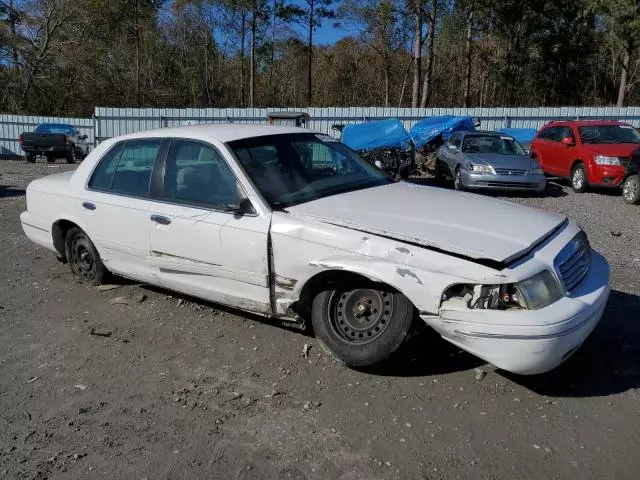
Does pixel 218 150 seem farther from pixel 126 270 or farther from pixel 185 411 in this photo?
pixel 185 411

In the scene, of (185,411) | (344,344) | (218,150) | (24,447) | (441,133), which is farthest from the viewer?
(441,133)

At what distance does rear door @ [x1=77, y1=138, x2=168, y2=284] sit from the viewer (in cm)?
451

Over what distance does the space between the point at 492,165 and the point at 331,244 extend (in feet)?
29.7

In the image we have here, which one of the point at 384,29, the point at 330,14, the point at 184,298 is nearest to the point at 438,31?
the point at 384,29

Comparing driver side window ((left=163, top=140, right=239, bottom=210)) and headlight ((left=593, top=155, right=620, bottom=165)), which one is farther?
headlight ((left=593, top=155, right=620, bottom=165))

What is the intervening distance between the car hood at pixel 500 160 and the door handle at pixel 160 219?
889cm

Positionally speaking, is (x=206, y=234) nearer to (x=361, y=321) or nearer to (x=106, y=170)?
(x=361, y=321)

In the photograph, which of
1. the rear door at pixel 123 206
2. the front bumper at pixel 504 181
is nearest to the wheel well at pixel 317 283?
the rear door at pixel 123 206

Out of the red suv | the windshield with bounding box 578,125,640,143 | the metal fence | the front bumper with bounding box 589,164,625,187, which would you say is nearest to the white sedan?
the red suv

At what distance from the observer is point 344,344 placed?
11.6 ft

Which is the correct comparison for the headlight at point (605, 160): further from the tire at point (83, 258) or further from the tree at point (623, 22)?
the tree at point (623, 22)

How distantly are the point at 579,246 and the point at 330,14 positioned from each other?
3166 cm

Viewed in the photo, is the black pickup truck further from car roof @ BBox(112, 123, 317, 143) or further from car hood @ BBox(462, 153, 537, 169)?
car roof @ BBox(112, 123, 317, 143)

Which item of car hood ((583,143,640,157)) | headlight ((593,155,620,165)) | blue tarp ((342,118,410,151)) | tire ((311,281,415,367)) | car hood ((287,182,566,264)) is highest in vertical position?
blue tarp ((342,118,410,151))
